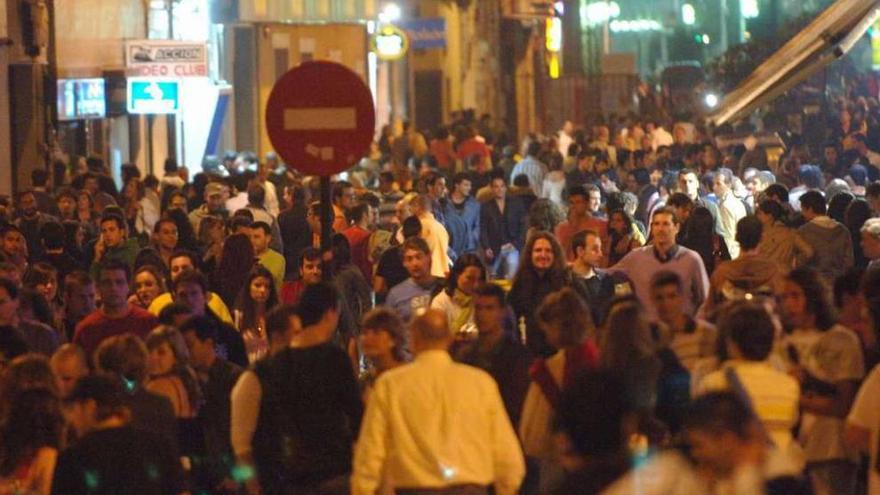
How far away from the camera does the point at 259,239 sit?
1591 cm

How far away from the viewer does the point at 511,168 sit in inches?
1235

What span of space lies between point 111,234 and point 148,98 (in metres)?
14.6

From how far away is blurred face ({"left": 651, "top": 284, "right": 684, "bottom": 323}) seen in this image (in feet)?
33.6

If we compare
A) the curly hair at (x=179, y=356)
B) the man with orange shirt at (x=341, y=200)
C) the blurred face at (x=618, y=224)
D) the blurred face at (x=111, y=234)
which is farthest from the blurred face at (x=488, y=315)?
the man with orange shirt at (x=341, y=200)

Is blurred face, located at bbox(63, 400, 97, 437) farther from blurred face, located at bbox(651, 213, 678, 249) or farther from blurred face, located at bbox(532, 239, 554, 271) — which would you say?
blurred face, located at bbox(651, 213, 678, 249)

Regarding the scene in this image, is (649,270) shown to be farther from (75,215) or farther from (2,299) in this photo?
(75,215)

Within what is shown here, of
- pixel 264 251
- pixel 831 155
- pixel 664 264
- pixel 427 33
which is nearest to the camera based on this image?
pixel 664 264

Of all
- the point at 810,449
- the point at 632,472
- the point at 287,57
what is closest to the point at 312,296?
the point at 810,449

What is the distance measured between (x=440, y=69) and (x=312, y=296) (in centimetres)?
5539

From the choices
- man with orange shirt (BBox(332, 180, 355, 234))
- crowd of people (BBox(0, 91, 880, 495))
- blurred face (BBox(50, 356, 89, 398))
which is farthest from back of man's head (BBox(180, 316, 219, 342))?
man with orange shirt (BBox(332, 180, 355, 234))

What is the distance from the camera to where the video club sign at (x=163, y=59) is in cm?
3077

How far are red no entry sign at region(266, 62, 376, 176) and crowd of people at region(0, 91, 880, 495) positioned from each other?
21.0 inches

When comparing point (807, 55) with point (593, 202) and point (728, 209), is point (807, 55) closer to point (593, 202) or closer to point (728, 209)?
point (728, 209)

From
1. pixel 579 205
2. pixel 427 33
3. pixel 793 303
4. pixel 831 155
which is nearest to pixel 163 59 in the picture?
pixel 831 155
